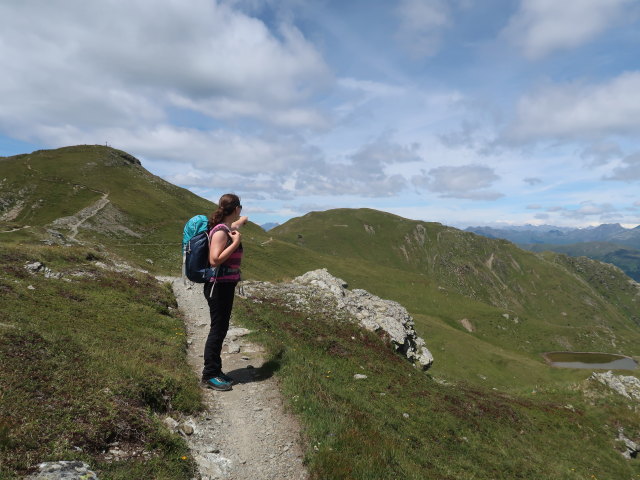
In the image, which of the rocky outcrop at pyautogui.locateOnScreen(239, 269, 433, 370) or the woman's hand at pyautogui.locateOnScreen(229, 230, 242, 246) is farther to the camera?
the rocky outcrop at pyautogui.locateOnScreen(239, 269, 433, 370)

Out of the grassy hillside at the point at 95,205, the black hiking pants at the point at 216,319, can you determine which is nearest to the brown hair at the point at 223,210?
the black hiking pants at the point at 216,319

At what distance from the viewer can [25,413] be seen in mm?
6906

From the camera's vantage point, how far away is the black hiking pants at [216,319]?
419 inches

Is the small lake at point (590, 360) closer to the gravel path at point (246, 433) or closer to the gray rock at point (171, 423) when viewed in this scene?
the gravel path at point (246, 433)

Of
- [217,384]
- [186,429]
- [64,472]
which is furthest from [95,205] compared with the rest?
[64,472]

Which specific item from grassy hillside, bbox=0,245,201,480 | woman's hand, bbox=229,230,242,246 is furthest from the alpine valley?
woman's hand, bbox=229,230,242,246

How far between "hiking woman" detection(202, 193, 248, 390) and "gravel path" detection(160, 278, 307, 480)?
925 mm

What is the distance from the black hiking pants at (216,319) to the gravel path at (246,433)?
2.72ft

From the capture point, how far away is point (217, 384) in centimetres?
1142

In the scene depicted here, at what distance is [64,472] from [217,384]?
575 centimetres

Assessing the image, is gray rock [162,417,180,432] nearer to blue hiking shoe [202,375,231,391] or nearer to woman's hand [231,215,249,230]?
blue hiking shoe [202,375,231,391]

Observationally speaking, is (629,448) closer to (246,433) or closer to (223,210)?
(246,433)

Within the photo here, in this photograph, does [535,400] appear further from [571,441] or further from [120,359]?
[120,359]

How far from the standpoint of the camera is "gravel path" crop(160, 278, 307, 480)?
8031mm
